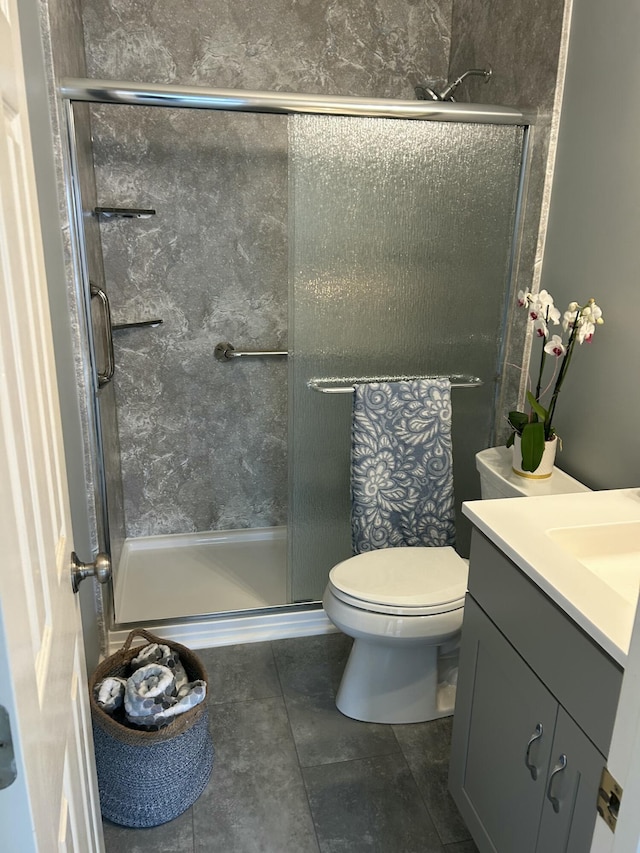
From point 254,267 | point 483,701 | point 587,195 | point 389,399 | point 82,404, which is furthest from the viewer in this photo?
point 254,267

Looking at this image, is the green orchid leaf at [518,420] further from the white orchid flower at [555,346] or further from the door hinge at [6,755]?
the door hinge at [6,755]

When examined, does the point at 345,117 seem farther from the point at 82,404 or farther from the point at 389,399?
the point at 82,404

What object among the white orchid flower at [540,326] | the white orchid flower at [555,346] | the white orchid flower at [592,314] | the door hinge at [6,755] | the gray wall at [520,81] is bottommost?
the door hinge at [6,755]

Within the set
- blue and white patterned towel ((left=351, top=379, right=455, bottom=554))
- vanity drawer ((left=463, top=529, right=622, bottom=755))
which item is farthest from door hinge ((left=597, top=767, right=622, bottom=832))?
blue and white patterned towel ((left=351, top=379, right=455, bottom=554))

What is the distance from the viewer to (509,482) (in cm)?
188

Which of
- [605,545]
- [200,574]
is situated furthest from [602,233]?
[200,574]

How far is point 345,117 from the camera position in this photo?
6.57 feet

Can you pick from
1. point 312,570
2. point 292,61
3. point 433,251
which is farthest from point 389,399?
point 292,61

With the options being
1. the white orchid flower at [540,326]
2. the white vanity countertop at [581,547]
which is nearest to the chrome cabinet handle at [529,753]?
the white vanity countertop at [581,547]

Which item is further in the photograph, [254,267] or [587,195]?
[254,267]

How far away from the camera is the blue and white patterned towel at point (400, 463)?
217cm

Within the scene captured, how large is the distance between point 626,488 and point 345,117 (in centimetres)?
135

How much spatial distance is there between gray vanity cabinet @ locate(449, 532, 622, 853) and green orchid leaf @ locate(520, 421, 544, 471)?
462 millimetres

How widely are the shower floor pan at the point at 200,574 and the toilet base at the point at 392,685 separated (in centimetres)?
59
